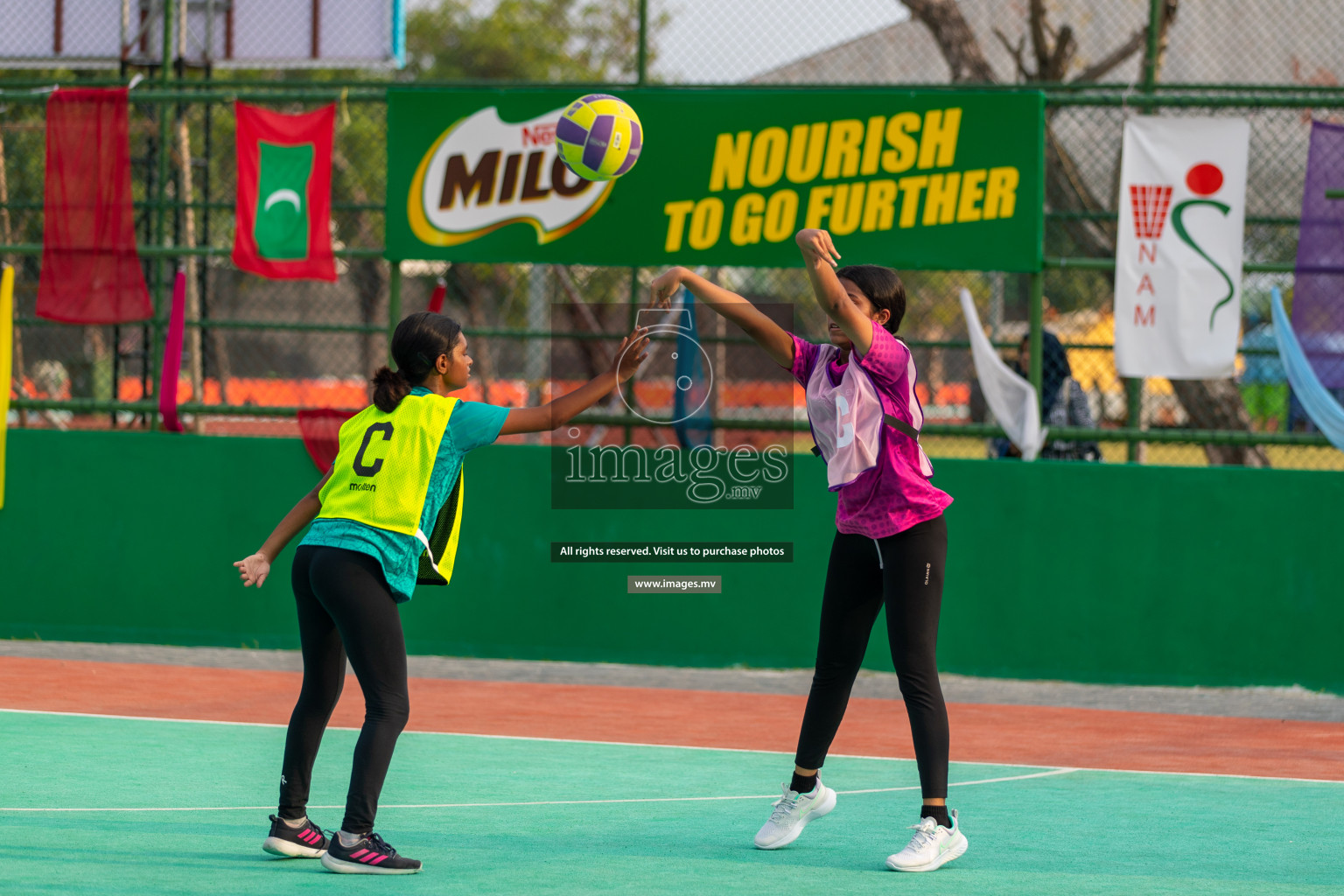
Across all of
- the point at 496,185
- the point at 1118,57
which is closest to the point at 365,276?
the point at 1118,57

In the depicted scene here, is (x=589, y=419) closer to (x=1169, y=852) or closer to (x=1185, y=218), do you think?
(x=1185, y=218)

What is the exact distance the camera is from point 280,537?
550 centimetres

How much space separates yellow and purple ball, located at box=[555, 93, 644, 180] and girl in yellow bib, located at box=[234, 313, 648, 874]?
125 inches

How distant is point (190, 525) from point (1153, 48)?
7144 mm

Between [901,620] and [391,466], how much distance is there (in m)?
1.82

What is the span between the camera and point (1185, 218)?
10.0 metres

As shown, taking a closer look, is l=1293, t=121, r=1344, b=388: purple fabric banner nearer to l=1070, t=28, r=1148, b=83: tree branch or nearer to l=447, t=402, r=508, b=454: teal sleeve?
l=1070, t=28, r=1148, b=83: tree branch

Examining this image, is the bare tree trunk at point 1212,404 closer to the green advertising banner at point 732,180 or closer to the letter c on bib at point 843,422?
the green advertising banner at point 732,180

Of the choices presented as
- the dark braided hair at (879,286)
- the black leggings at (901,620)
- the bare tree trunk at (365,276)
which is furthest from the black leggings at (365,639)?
the bare tree trunk at (365,276)

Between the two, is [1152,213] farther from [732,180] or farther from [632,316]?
[632,316]

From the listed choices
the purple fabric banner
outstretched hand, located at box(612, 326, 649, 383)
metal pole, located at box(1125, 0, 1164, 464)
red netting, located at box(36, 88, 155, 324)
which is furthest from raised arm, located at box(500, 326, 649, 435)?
red netting, located at box(36, 88, 155, 324)

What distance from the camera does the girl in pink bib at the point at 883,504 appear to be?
18.0 ft

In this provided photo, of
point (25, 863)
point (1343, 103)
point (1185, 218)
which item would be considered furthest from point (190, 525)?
point (1343, 103)

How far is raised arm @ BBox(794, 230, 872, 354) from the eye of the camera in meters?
5.25
